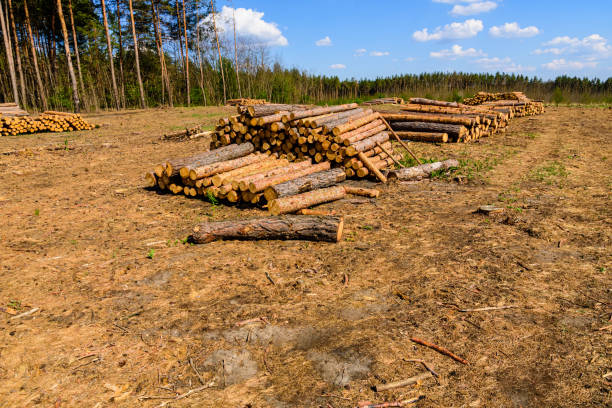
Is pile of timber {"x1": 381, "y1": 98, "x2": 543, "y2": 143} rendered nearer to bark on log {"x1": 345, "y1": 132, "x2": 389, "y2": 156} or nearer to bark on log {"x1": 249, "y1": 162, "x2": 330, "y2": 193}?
bark on log {"x1": 345, "y1": 132, "x2": 389, "y2": 156}

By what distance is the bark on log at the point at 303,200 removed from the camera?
247 inches

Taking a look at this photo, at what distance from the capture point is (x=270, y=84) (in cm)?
3322

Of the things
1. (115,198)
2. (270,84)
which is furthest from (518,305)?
(270,84)

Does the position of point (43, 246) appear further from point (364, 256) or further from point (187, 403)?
point (364, 256)

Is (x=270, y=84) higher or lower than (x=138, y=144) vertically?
higher

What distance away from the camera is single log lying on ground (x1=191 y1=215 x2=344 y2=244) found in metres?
5.30

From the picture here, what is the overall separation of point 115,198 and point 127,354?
5.40m

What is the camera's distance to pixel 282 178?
7.34 metres

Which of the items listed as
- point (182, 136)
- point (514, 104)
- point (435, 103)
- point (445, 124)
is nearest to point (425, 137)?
point (445, 124)

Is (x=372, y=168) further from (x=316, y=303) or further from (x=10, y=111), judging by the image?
(x=10, y=111)

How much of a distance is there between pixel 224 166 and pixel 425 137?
7.89 metres

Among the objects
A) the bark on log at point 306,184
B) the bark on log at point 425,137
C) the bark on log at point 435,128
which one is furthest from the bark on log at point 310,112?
the bark on log at point 435,128

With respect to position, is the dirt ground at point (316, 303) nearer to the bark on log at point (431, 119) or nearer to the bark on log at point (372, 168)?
the bark on log at point (372, 168)

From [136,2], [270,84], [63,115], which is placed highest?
[136,2]
